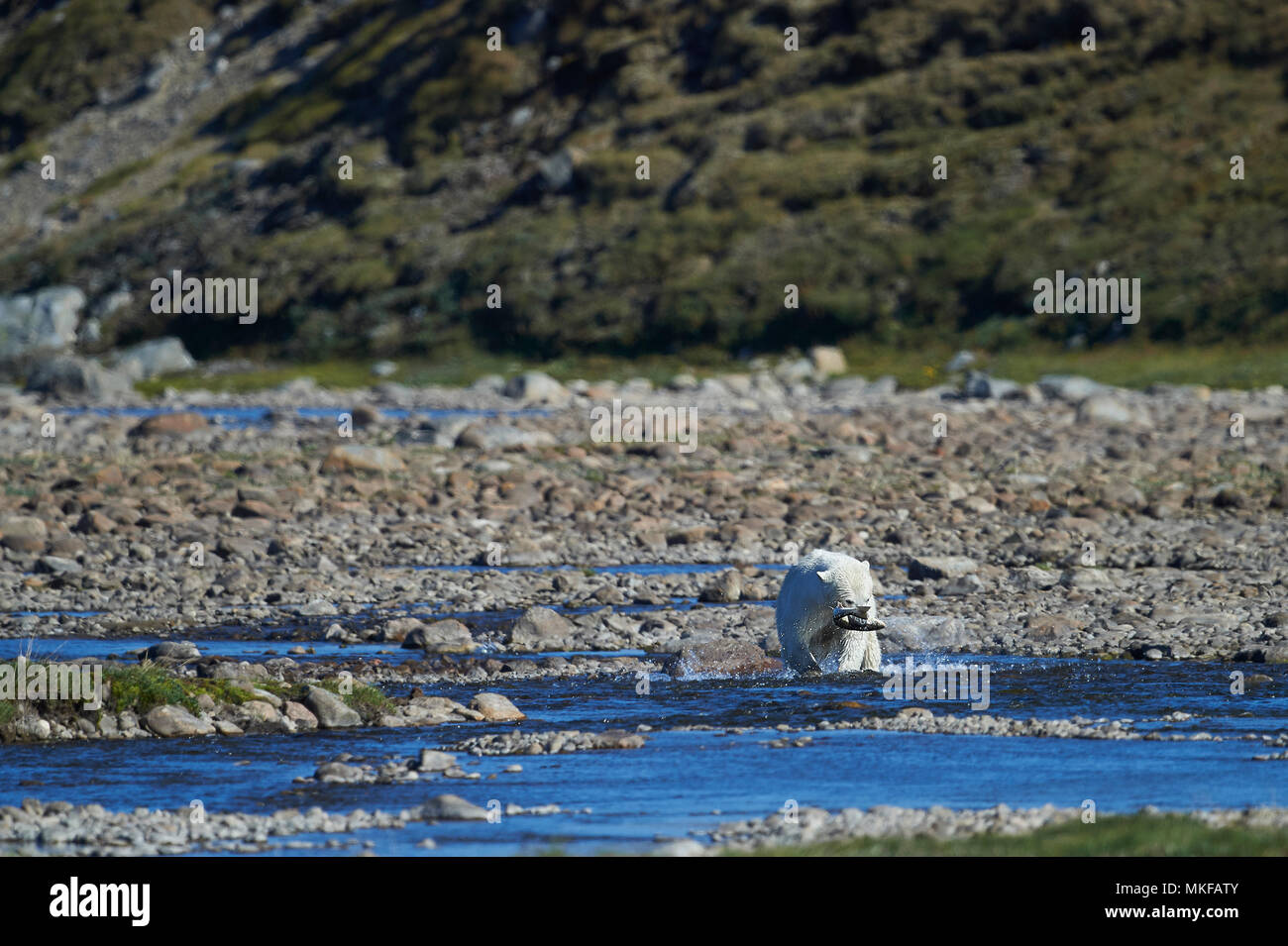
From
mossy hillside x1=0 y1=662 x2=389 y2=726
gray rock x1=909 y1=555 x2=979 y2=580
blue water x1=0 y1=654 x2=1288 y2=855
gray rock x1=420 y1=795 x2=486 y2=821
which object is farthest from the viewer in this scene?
gray rock x1=909 y1=555 x2=979 y2=580

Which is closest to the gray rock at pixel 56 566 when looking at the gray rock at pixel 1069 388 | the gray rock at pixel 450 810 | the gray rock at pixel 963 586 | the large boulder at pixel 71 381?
the gray rock at pixel 963 586

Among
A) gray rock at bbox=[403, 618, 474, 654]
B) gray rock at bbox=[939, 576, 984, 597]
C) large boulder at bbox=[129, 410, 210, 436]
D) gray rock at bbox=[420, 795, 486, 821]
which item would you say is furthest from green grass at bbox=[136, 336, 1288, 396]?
gray rock at bbox=[420, 795, 486, 821]

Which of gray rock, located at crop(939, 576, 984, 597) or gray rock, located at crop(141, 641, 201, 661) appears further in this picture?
gray rock, located at crop(939, 576, 984, 597)

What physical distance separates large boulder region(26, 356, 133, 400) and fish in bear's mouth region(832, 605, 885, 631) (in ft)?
184

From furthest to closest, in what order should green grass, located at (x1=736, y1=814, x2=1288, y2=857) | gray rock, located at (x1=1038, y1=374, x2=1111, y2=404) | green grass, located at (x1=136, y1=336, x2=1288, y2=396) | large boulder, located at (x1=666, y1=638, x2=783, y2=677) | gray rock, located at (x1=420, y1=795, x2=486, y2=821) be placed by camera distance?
green grass, located at (x1=136, y1=336, x2=1288, y2=396), gray rock, located at (x1=1038, y1=374, x2=1111, y2=404), large boulder, located at (x1=666, y1=638, x2=783, y2=677), gray rock, located at (x1=420, y1=795, x2=486, y2=821), green grass, located at (x1=736, y1=814, x2=1288, y2=857)

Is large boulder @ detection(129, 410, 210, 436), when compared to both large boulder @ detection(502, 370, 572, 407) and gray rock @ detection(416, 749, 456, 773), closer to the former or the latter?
large boulder @ detection(502, 370, 572, 407)

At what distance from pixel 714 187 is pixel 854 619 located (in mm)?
86200

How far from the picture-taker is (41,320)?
111438mm

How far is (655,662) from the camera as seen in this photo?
20688 millimetres

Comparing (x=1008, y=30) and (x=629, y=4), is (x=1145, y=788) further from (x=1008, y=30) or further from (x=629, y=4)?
(x=629, y=4)

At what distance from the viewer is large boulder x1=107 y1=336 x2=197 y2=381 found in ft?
307

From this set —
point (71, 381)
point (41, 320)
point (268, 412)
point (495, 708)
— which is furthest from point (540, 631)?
point (41, 320)
